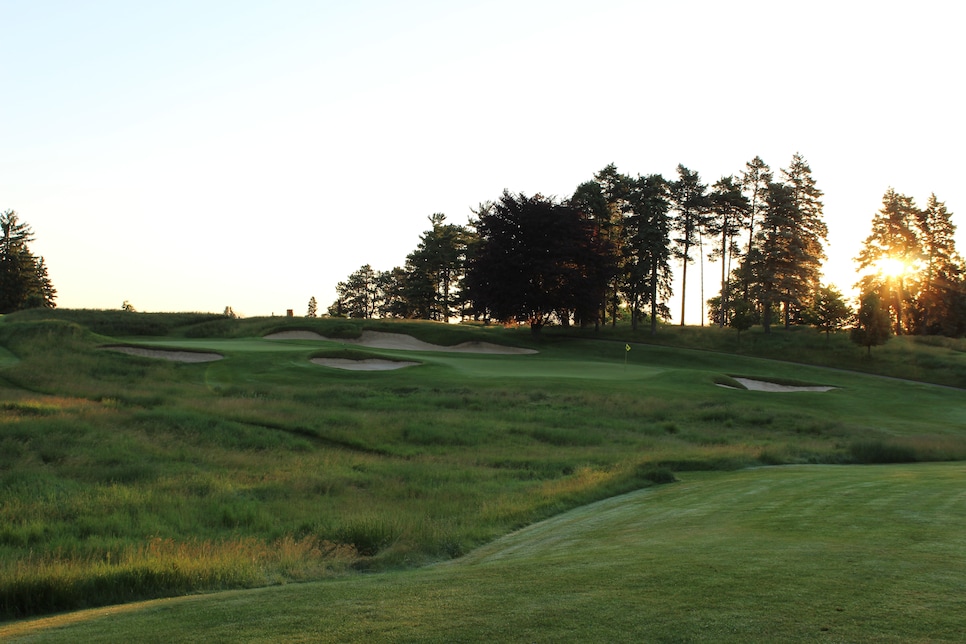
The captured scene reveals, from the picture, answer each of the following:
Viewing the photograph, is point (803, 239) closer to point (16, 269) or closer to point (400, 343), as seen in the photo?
point (400, 343)

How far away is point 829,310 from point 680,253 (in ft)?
55.5

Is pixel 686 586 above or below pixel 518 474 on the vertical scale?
above

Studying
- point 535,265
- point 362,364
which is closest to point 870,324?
point 535,265

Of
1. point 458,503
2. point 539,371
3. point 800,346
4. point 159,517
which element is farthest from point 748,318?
point 159,517

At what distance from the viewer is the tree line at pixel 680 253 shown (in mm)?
62000

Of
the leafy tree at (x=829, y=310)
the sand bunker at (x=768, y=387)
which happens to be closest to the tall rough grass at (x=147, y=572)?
the sand bunker at (x=768, y=387)

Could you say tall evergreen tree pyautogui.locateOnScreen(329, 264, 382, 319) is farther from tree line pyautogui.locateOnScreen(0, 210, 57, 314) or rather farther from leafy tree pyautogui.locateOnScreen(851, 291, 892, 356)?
leafy tree pyautogui.locateOnScreen(851, 291, 892, 356)

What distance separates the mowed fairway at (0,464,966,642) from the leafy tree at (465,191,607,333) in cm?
5165

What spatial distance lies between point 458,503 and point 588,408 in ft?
54.5

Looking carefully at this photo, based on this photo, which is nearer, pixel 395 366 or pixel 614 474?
pixel 614 474

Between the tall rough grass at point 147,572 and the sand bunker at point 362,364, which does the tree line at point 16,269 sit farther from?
the tall rough grass at point 147,572

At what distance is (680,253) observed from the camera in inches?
2881

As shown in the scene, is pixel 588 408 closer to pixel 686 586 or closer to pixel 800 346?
pixel 686 586

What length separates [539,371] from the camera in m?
42.5
